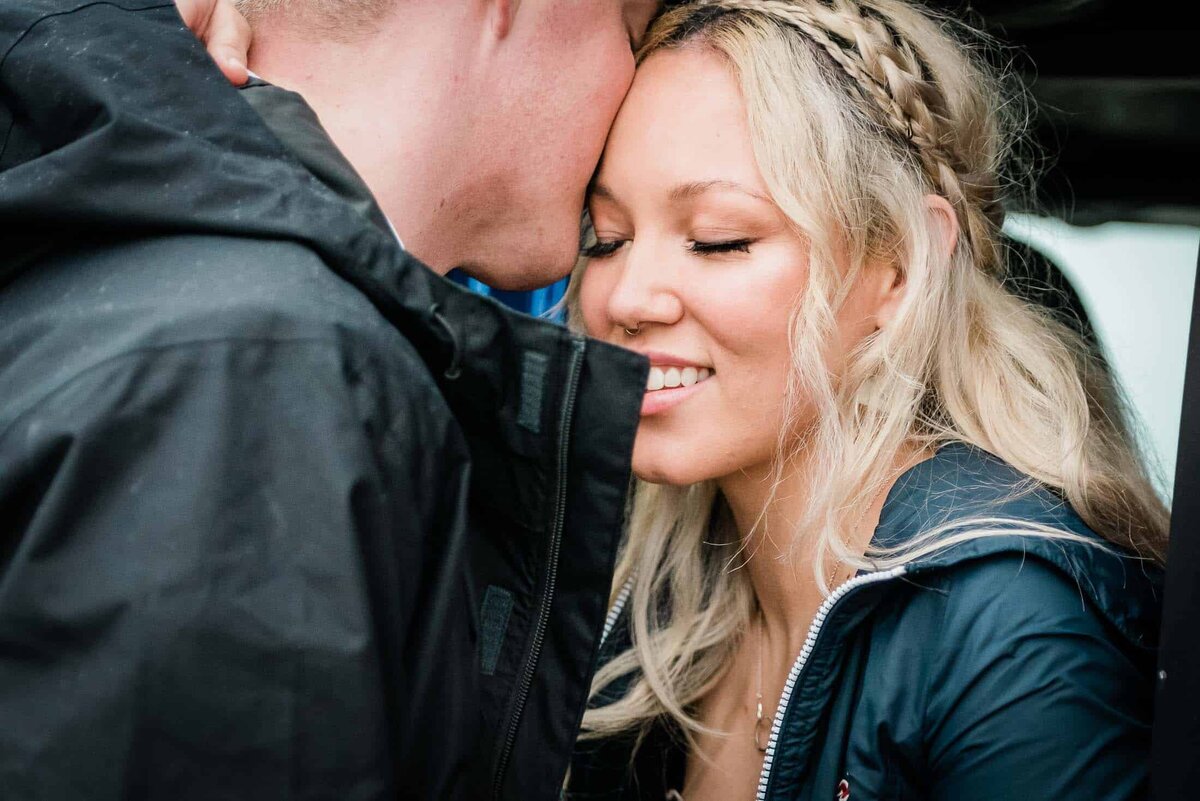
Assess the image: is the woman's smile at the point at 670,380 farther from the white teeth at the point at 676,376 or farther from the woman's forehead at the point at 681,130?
the woman's forehead at the point at 681,130

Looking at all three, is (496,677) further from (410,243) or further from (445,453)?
(410,243)

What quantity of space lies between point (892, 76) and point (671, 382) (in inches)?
28.5

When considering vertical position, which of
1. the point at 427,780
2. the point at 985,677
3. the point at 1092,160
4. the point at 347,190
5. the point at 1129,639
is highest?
the point at 1092,160

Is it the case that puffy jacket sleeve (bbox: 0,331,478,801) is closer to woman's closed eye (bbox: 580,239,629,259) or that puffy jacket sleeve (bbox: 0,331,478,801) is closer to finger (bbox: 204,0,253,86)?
finger (bbox: 204,0,253,86)

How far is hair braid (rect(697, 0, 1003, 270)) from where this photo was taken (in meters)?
2.09

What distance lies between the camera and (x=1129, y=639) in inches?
67.9

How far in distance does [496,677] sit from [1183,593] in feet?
2.90

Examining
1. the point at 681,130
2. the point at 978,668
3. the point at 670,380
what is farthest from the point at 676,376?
the point at 978,668

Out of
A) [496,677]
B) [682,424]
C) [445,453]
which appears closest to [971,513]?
[682,424]

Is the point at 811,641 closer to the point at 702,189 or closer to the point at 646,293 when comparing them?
the point at 646,293

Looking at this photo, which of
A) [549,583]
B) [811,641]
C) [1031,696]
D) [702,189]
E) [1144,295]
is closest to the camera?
[549,583]

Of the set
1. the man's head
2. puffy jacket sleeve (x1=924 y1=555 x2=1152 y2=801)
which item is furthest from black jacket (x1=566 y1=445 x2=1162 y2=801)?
the man's head

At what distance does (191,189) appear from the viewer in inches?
49.5

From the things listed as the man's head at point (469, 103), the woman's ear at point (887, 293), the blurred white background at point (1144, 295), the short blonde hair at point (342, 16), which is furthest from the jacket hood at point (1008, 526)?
the blurred white background at point (1144, 295)
